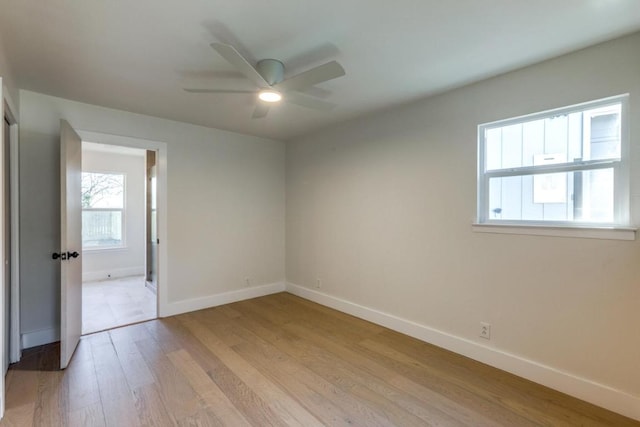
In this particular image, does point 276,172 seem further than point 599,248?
Yes

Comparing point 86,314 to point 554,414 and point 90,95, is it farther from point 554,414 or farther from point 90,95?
point 554,414

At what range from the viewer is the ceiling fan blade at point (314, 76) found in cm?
188

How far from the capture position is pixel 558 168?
2.29m

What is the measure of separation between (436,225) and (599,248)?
1189mm

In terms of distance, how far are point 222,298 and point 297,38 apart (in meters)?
3.42

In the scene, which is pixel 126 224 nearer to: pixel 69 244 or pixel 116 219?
pixel 116 219

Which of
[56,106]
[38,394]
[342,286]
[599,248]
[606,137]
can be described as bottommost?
[38,394]

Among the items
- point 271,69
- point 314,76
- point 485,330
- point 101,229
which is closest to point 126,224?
point 101,229

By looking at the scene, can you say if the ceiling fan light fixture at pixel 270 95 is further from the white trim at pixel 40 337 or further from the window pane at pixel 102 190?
the window pane at pixel 102 190

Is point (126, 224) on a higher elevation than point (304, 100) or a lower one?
lower

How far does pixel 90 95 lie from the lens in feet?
9.62

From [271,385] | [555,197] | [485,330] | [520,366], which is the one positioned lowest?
[271,385]

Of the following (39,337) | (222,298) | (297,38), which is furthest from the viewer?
(222,298)

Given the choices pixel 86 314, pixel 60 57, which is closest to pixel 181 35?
pixel 60 57
